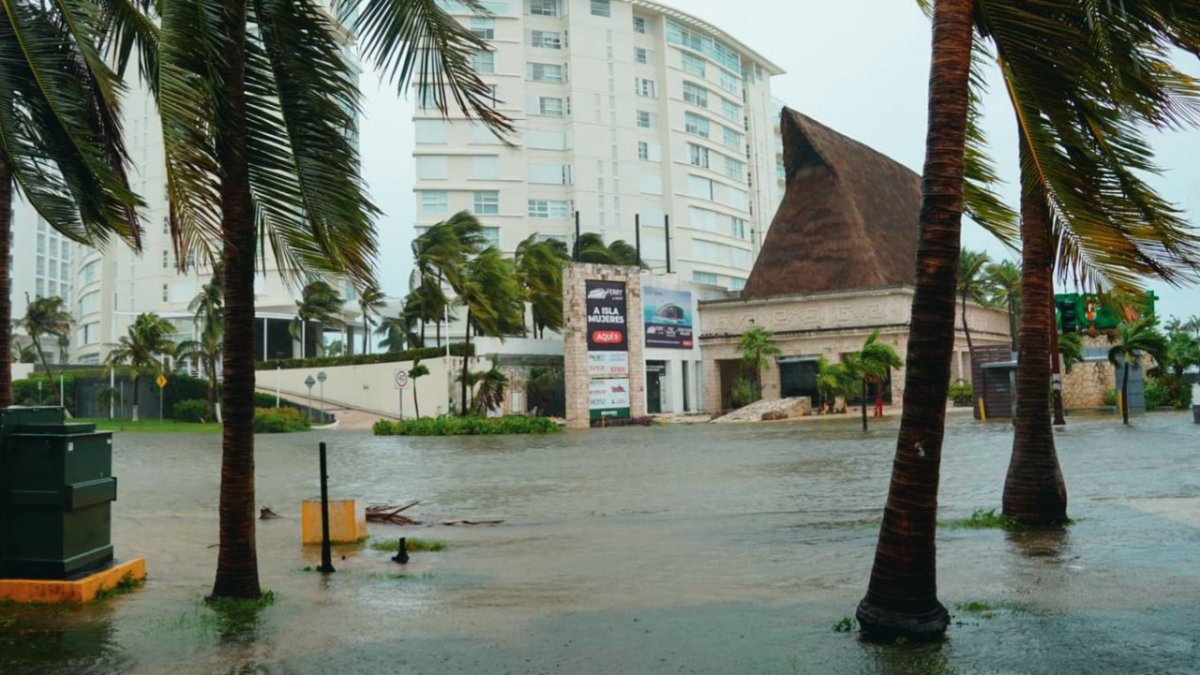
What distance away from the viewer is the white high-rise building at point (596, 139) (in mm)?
74312

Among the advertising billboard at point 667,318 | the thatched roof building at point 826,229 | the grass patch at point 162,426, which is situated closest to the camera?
the grass patch at point 162,426

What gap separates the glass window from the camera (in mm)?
82312

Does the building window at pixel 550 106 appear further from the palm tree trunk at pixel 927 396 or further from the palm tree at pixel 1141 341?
the palm tree trunk at pixel 927 396

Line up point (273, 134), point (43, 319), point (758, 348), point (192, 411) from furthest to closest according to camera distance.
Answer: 1. point (43, 319)
2. point (758, 348)
3. point (192, 411)
4. point (273, 134)

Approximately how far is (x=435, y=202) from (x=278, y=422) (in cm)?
3080

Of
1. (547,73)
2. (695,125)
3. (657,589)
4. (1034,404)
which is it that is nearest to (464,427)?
(1034,404)

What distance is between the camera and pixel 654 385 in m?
53.9

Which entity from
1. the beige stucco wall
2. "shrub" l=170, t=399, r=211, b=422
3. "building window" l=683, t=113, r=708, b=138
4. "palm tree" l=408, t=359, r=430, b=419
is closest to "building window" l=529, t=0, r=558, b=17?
"building window" l=683, t=113, r=708, b=138

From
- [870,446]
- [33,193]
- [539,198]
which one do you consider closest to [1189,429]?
[870,446]

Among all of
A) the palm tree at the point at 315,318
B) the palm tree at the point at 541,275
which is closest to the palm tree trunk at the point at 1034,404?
the palm tree at the point at 541,275

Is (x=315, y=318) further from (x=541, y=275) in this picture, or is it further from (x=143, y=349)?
(x=541, y=275)

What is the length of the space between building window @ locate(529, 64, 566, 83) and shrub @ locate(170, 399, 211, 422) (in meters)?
37.2

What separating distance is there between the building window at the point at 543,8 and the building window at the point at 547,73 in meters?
4.35

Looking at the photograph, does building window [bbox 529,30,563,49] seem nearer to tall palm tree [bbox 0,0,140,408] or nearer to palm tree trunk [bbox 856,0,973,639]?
tall palm tree [bbox 0,0,140,408]
